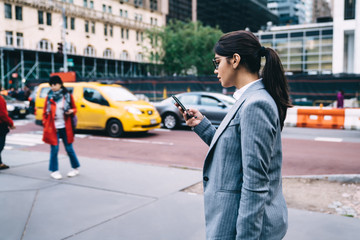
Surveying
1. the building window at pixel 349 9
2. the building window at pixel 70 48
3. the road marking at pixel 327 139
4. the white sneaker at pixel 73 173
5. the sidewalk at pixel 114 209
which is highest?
the building window at pixel 349 9

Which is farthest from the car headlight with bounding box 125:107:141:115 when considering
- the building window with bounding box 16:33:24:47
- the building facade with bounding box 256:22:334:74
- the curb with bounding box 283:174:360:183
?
the building facade with bounding box 256:22:334:74

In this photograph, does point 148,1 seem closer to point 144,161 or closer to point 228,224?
point 144,161

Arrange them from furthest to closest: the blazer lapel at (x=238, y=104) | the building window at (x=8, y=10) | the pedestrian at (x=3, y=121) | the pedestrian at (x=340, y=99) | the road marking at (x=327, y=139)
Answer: the building window at (x=8, y=10), the pedestrian at (x=340, y=99), the road marking at (x=327, y=139), the pedestrian at (x=3, y=121), the blazer lapel at (x=238, y=104)

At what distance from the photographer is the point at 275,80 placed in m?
1.77

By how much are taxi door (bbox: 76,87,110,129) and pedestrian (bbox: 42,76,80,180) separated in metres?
5.52

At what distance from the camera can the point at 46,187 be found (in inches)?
217

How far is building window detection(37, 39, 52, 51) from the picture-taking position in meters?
39.4

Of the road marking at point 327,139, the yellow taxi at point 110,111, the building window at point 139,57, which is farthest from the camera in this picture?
the building window at point 139,57

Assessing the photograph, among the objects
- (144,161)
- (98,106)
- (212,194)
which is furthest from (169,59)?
(212,194)

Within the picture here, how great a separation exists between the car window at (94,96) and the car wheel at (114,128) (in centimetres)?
65

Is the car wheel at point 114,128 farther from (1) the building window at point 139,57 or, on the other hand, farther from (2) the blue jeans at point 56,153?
(1) the building window at point 139,57

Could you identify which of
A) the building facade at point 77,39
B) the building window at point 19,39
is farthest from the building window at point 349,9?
the building window at point 19,39

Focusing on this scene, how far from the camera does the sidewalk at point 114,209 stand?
370 centimetres

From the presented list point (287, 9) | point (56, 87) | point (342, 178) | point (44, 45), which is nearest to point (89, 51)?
point (44, 45)
